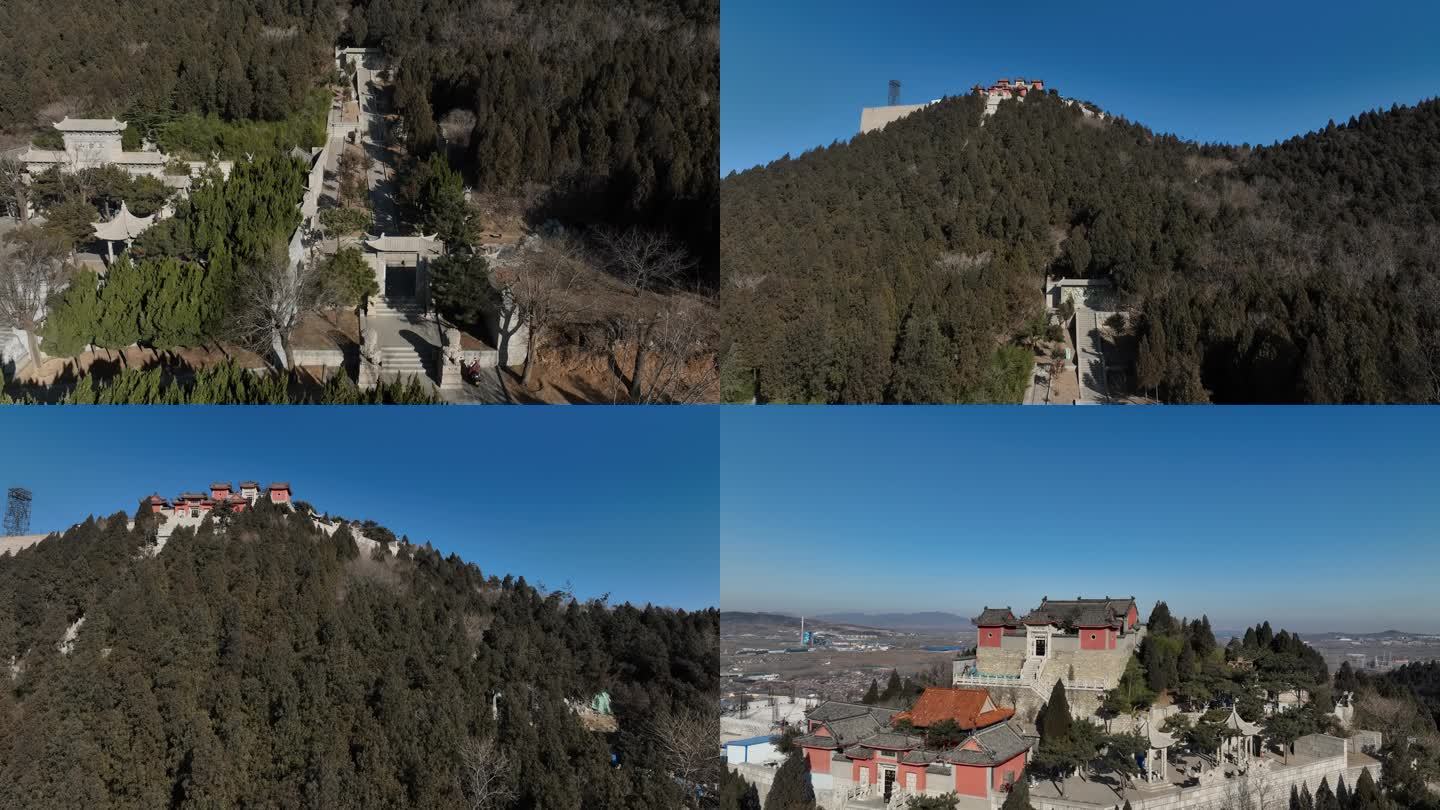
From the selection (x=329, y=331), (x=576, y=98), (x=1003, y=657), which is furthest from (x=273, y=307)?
(x=1003, y=657)

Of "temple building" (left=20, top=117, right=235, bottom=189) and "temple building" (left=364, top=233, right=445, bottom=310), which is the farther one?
"temple building" (left=20, top=117, right=235, bottom=189)

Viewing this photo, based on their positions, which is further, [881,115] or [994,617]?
[881,115]

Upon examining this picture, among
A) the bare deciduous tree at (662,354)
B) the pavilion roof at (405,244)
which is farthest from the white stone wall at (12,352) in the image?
the bare deciduous tree at (662,354)

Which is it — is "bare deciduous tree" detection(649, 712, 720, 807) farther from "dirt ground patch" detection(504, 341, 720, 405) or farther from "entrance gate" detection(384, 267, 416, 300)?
"entrance gate" detection(384, 267, 416, 300)

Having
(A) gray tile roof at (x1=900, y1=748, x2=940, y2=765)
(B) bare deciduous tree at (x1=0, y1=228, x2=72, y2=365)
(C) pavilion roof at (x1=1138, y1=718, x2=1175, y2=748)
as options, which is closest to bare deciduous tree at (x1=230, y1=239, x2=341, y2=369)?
(B) bare deciduous tree at (x1=0, y1=228, x2=72, y2=365)

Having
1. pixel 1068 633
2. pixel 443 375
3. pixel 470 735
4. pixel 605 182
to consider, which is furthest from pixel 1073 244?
pixel 470 735

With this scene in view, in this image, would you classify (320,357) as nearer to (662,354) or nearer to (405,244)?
(405,244)
